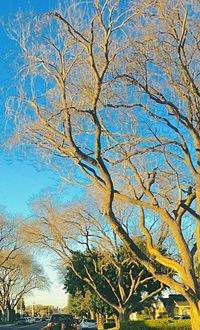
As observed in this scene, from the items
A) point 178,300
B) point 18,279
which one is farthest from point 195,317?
point 18,279

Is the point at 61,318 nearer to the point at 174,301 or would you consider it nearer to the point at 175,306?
the point at 174,301

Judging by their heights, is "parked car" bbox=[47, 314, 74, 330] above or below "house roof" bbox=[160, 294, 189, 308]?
below

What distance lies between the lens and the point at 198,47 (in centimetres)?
1664

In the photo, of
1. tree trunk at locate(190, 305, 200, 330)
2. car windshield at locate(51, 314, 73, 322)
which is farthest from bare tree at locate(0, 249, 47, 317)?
tree trunk at locate(190, 305, 200, 330)

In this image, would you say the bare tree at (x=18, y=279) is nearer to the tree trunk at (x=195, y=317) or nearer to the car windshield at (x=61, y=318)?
the car windshield at (x=61, y=318)

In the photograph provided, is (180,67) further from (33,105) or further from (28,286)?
(28,286)

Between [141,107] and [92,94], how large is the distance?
242 centimetres

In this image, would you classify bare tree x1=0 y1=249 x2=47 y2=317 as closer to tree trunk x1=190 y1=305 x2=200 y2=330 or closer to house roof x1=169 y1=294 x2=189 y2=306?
house roof x1=169 y1=294 x2=189 y2=306

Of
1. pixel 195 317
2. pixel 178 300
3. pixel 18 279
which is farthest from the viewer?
pixel 18 279

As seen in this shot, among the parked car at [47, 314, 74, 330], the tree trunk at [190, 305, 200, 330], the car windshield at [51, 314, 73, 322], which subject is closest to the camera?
the tree trunk at [190, 305, 200, 330]

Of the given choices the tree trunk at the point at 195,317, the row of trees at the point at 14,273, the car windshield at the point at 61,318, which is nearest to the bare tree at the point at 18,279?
the row of trees at the point at 14,273

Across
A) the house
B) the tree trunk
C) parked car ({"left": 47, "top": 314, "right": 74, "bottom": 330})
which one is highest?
the house

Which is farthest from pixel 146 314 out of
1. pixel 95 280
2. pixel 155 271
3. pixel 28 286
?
pixel 155 271

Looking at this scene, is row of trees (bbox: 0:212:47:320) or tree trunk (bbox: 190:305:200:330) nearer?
tree trunk (bbox: 190:305:200:330)
